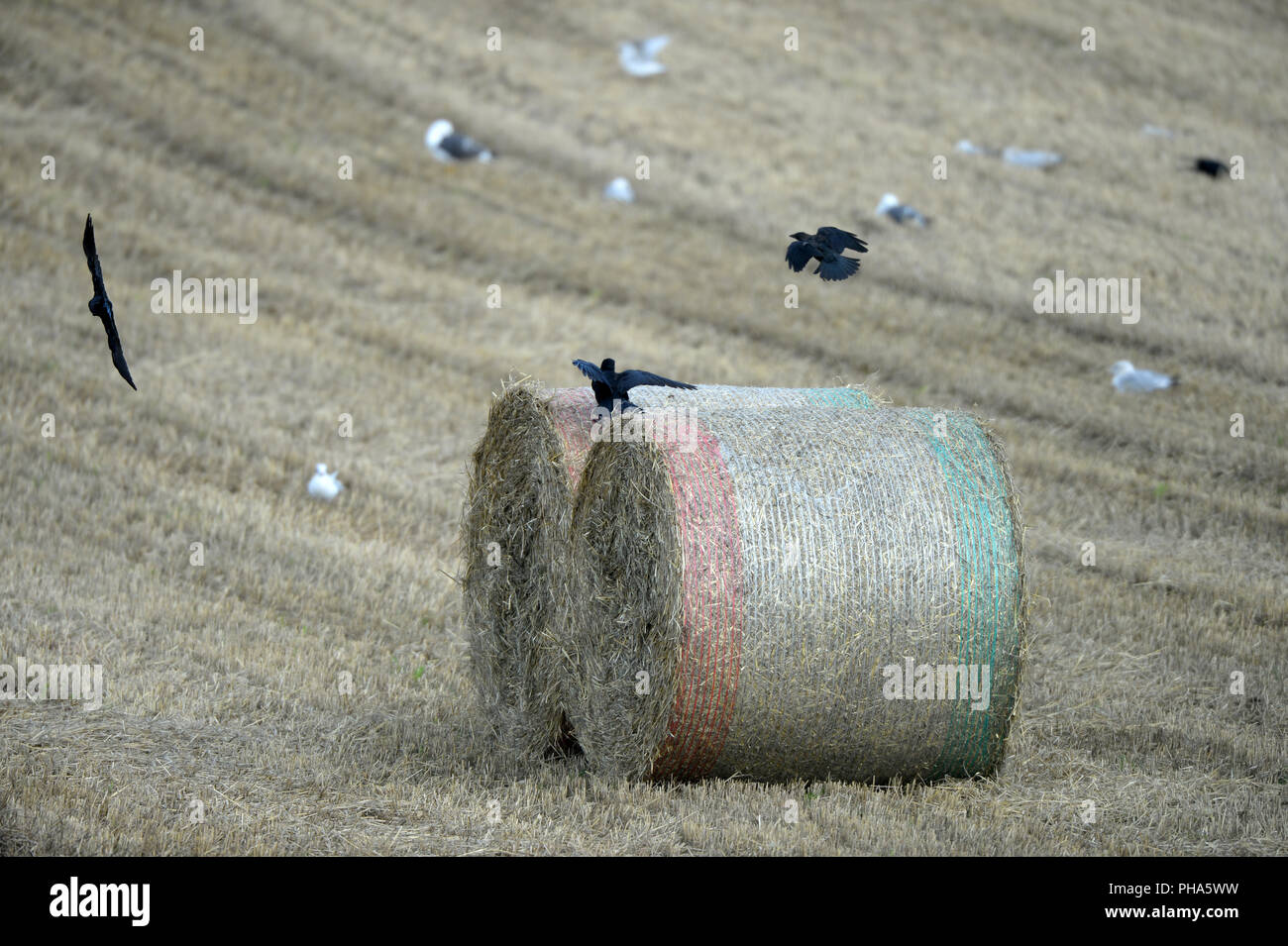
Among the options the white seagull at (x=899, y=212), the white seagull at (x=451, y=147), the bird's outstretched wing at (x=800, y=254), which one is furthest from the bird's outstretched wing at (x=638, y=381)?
the white seagull at (x=451, y=147)

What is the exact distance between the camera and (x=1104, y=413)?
1318 centimetres

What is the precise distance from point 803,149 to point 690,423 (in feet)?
46.4

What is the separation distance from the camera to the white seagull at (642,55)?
71.4ft

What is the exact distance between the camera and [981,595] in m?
6.20

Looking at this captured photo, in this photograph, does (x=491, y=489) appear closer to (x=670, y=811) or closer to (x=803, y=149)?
(x=670, y=811)

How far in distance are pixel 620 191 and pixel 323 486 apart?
9249 millimetres

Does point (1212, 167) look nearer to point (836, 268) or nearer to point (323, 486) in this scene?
point (836, 268)

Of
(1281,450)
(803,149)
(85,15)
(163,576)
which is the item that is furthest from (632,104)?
(163,576)

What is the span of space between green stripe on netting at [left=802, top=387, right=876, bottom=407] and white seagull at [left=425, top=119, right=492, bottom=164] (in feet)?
42.8

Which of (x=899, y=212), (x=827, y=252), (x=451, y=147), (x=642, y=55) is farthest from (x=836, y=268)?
(x=642, y=55)

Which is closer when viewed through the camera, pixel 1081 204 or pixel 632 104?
pixel 1081 204

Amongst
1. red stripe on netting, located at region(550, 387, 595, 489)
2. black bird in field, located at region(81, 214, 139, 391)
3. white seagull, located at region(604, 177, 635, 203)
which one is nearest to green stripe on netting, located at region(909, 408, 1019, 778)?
red stripe on netting, located at region(550, 387, 595, 489)

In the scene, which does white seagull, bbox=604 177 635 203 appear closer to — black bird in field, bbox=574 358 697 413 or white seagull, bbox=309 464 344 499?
white seagull, bbox=309 464 344 499

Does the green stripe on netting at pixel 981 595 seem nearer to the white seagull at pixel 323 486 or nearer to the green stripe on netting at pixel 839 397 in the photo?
the green stripe on netting at pixel 839 397
